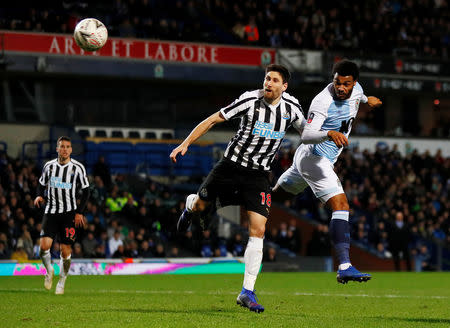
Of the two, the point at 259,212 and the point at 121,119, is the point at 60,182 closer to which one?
the point at 259,212

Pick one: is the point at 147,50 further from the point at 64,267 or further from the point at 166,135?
the point at 64,267

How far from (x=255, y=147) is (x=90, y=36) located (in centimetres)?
410

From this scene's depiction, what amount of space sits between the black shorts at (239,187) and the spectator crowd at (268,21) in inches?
827

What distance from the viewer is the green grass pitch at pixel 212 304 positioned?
27.9 feet

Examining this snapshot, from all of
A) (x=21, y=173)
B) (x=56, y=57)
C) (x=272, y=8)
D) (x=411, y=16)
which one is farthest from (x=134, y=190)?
(x=411, y=16)

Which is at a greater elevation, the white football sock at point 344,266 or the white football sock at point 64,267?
the white football sock at point 344,266

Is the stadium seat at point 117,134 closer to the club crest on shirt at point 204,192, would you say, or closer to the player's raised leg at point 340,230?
the club crest on shirt at point 204,192

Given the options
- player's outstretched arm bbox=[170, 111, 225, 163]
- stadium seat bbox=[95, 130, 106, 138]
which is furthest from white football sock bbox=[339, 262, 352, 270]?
stadium seat bbox=[95, 130, 106, 138]

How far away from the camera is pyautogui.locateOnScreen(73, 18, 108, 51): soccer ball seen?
40.4 feet

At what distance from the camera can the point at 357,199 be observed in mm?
29047

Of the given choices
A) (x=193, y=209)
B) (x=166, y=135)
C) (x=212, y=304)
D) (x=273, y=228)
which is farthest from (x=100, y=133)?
(x=193, y=209)

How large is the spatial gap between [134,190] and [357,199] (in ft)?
26.1

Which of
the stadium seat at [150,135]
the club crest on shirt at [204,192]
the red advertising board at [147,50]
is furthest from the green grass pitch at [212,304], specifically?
the stadium seat at [150,135]

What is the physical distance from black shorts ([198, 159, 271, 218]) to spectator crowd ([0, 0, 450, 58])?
2100 centimetres
